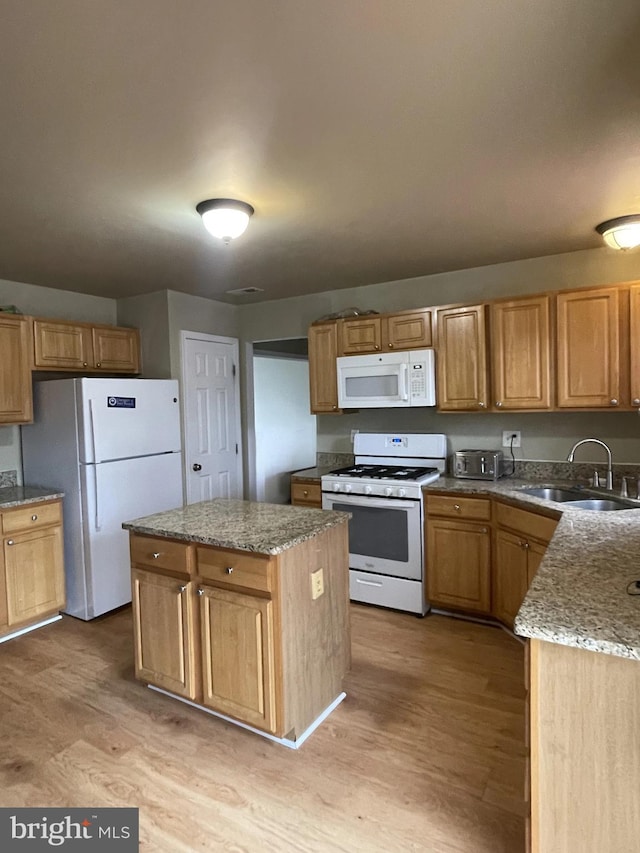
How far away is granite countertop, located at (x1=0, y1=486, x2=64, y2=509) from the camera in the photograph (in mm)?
3275

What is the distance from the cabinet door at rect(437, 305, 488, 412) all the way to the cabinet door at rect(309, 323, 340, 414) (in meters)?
0.84

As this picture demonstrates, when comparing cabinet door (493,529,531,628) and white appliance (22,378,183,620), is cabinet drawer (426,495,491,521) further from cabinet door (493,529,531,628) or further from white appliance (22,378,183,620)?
white appliance (22,378,183,620)

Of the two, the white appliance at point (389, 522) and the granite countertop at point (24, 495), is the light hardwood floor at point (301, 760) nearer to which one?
the white appliance at point (389, 522)

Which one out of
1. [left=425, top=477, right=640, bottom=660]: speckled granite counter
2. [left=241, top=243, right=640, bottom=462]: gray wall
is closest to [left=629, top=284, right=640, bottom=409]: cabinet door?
[left=241, top=243, right=640, bottom=462]: gray wall

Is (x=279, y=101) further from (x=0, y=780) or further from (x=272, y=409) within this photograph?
(x=272, y=409)

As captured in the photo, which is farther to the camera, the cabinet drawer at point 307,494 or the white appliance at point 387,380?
the cabinet drawer at point 307,494

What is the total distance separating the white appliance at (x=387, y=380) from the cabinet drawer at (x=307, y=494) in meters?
0.66

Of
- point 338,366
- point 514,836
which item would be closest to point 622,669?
point 514,836

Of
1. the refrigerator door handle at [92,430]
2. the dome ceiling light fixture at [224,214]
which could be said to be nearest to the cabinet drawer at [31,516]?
the refrigerator door handle at [92,430]

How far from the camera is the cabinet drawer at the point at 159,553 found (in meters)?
2.28

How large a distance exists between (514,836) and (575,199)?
8.57 ft

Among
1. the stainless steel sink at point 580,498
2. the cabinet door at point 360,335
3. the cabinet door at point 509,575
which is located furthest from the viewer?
the cabinet door at point 360,335

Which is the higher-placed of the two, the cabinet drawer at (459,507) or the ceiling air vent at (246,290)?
the ceiling air vent at (246,290)

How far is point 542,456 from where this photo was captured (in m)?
3.56
